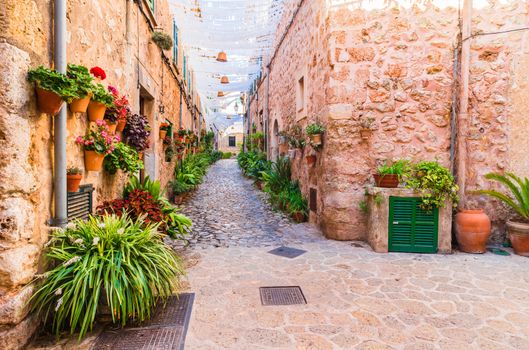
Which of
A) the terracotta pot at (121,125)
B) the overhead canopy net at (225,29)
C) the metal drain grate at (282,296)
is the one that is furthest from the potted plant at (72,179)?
the overhead canopy net at (225,29)

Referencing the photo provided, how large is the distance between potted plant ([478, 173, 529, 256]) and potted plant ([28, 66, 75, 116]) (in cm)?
517

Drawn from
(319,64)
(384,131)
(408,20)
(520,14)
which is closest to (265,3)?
(319,64)

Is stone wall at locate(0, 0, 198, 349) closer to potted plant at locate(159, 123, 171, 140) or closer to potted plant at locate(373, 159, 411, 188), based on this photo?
potted plant at locate(159, 123, 171, 140)

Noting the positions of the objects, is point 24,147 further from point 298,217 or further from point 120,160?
point 298,217

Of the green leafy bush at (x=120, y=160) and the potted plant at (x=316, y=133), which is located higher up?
the potted plant at (x=316, y=133)

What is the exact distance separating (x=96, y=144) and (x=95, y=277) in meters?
1.34

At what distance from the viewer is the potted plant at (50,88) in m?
2.04

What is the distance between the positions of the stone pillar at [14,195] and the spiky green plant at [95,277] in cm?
15

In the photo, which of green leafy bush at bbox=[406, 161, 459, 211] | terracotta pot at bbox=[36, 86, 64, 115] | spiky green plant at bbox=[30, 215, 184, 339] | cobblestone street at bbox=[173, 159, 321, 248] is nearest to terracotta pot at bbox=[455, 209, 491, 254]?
green leafy bush at bbox=[406, 161, 459, 211]

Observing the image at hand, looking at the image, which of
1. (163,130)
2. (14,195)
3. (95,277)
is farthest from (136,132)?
(163,130)

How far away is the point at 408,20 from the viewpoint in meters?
4.65

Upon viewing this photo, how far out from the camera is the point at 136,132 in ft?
12.7

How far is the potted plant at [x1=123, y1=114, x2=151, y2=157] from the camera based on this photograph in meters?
3.85

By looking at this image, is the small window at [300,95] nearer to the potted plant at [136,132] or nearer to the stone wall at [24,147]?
the potted plant at [136,132]
